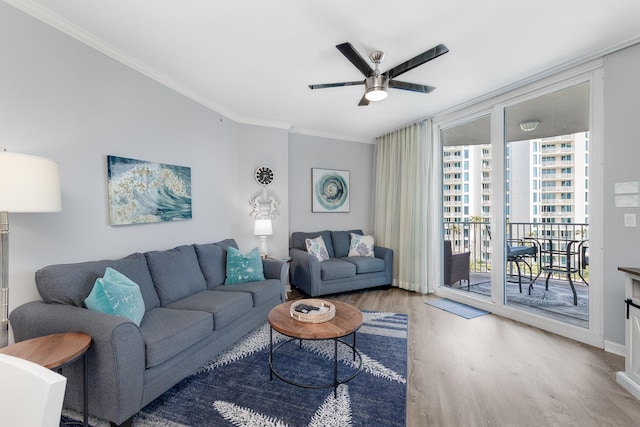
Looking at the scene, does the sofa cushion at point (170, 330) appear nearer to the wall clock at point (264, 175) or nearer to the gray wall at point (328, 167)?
the wall clock at point (264, 175)

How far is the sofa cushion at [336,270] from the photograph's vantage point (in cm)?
389

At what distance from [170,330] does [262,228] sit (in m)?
2.06

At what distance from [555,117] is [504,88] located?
0.66 meters

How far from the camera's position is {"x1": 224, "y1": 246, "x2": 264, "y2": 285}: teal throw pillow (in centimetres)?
300

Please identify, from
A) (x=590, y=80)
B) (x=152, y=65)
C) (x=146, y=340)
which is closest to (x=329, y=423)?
(x=146, y=340)

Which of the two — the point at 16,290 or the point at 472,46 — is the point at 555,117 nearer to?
the point at 472,46

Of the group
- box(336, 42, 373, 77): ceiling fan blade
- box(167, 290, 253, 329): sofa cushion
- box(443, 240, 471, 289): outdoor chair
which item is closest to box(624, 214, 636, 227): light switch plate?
box(443, 240, 471, 289): outdoor chair

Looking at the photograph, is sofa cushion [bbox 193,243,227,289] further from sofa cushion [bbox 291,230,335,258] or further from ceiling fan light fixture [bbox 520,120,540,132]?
ceiling fan light fixture [bbox 520,120,540,132]

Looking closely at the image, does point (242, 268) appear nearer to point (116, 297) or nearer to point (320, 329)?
point (116, 297)

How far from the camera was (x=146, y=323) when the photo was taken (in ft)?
6.39

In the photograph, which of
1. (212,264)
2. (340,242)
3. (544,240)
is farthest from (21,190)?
(544,240)

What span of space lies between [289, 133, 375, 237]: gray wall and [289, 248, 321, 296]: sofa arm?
65 cm

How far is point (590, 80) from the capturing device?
2.59 metres

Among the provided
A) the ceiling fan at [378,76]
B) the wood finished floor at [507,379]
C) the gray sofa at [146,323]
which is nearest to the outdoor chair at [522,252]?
the wood finished floor at [507,379]
